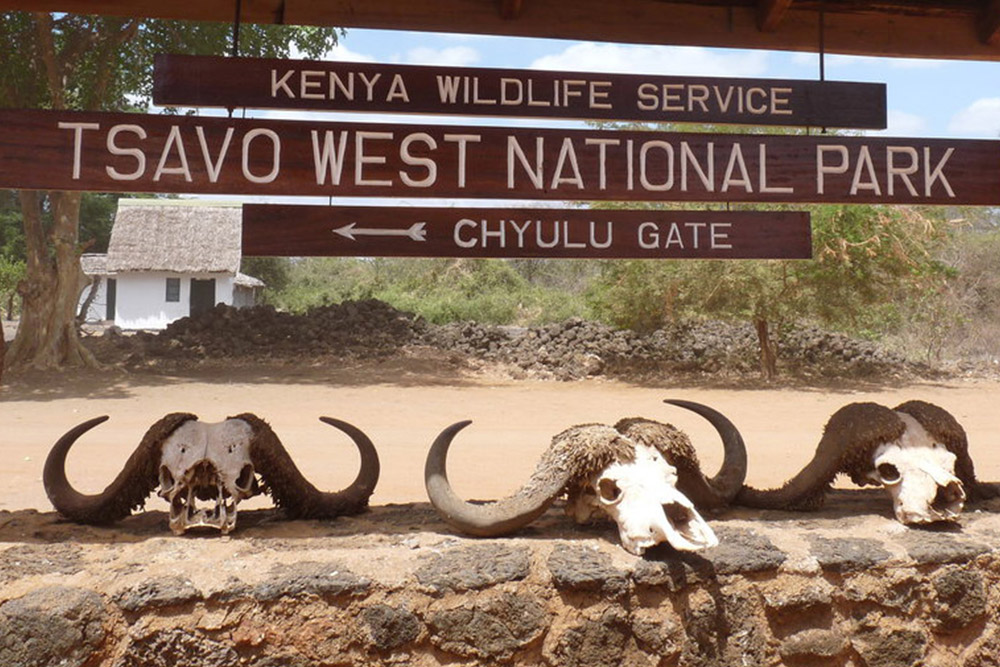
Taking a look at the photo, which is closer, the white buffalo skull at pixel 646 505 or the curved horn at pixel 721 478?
the white buffalo skull at pixel 646 505

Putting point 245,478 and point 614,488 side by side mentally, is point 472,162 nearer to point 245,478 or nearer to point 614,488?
point 614,488

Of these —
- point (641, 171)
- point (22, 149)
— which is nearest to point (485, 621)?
point (641, 171)

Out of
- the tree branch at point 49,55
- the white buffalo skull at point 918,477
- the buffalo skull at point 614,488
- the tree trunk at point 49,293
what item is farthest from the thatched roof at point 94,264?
the white buffalo skull at point 918,477

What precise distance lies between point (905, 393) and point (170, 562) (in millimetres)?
16835

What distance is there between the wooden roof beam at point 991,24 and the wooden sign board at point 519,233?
146 cm

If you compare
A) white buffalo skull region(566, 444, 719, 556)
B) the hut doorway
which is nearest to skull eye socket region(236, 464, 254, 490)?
white buffalo skull region(566, 444, 719, 556)

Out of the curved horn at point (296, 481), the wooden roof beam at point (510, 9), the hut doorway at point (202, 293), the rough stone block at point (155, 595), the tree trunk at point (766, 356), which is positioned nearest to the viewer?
the rough stone block at point (155, 595)

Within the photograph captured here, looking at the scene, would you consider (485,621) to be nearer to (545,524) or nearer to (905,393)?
(545,524)

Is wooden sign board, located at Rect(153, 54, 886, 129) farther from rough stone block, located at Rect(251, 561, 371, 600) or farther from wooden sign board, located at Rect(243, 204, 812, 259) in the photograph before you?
rough stone block, located at Rect(251, 561, 371, 600)

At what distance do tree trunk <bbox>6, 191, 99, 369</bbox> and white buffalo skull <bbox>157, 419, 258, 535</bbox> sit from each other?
16.0 m

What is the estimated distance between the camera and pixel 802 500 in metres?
3.85

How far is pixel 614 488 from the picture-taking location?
3.23 meters

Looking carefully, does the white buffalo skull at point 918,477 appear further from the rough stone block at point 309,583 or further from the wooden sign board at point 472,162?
the rough stone block at point 309,583

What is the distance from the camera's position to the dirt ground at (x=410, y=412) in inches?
292
